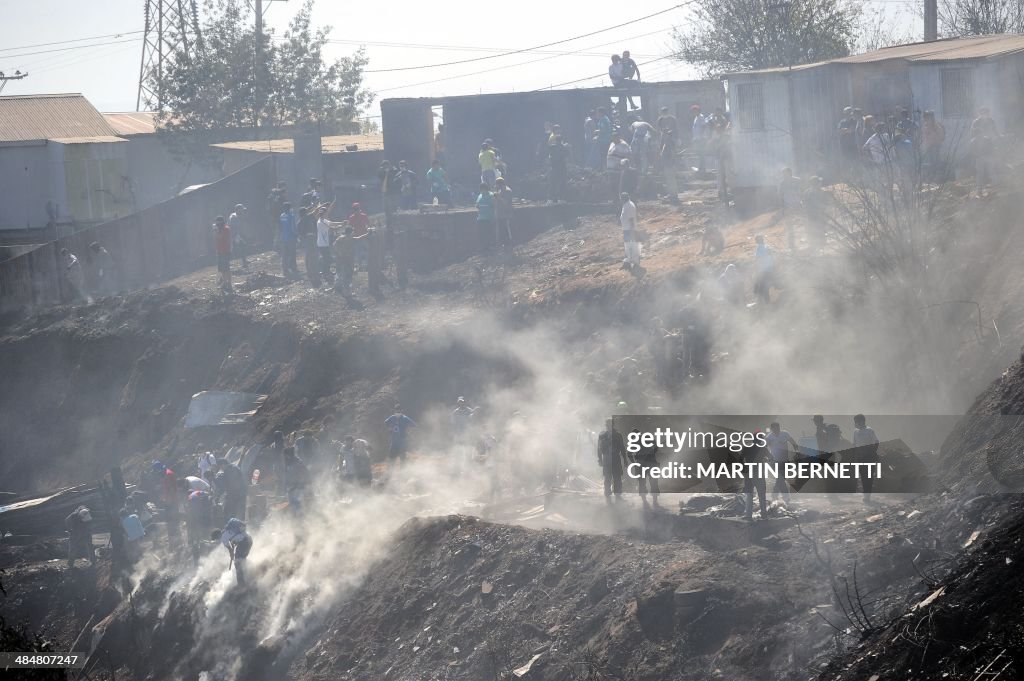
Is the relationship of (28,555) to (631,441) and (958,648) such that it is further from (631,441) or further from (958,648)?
(958,648)

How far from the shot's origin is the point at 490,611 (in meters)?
14.7

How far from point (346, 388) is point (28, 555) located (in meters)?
7.39

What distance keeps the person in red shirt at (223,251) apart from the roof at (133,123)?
15.0 metres

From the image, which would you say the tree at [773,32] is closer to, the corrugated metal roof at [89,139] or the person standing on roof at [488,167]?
the person standing on roof at [488,167]

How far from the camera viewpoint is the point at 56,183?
1481 inches

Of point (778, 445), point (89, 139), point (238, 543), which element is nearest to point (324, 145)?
point (89, 139)

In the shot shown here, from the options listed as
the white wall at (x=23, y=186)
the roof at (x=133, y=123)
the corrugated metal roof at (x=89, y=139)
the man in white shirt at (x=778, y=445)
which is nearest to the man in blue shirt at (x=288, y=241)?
the white wall at (x=23, y=186)

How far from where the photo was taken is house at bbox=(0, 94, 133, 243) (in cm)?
3734

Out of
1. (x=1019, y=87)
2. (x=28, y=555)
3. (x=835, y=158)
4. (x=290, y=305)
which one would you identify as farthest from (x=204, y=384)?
(x=1019, y=87)

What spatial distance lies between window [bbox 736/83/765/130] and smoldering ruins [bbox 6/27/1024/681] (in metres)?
0.12

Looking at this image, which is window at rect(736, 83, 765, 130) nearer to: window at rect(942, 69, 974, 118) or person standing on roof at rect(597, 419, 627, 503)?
window at rect(942, 69, 974, 118)

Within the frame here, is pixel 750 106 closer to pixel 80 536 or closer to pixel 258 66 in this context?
pixel 80 536

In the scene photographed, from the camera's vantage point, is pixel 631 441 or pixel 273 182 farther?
pixel 273 182

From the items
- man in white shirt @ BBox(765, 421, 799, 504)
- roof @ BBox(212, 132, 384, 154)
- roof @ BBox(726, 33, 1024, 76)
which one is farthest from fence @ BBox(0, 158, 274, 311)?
man in white shirt @ BBox(765, 421, 799, 504)
